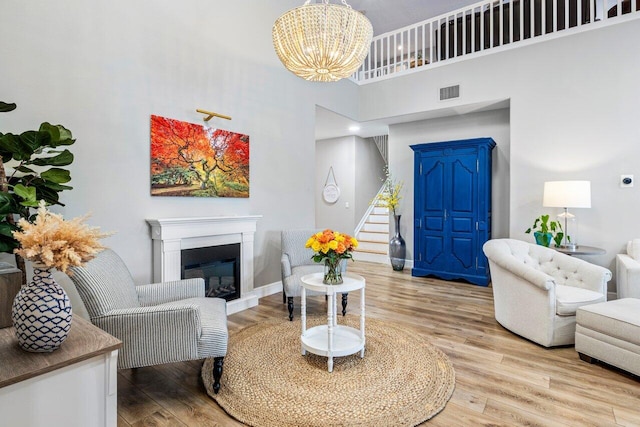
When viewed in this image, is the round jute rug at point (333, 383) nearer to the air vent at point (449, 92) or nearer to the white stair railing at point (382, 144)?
the air vent at point (449, 92)

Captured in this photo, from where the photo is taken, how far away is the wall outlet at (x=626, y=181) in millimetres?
3977

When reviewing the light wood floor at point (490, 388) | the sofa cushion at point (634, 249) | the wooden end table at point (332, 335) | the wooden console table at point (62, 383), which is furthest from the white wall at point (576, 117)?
the wooden console table at point (62, 383)

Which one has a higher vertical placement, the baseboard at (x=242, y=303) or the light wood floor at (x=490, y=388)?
the baseboard at (x=242, y=303)

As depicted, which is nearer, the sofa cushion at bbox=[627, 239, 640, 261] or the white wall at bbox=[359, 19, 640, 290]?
the sofa cushion at bbox=[627, 239, 640, 261]

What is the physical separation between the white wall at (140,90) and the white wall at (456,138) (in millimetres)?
2625

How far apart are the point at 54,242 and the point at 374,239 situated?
661cm

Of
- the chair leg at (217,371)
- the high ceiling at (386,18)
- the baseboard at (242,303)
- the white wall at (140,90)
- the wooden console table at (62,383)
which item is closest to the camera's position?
the wooden console table at (62,383)

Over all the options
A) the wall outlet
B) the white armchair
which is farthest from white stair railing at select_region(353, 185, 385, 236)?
the white armchair

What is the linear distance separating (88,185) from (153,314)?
1.49 metres

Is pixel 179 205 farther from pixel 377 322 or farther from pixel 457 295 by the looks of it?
pixel 457 295

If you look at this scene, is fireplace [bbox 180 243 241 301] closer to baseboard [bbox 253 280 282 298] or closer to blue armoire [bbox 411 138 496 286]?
baseboard [bbox 253 280 282 298]

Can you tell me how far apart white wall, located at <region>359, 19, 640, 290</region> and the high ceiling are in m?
1.04

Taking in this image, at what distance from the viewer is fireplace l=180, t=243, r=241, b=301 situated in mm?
3473

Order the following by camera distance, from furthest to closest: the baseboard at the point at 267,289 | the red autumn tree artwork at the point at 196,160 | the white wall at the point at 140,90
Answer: the baseboard at the point at 267,289
the red autumn tree artwork at the point at 196,160
the white wall at the point at 140,90
